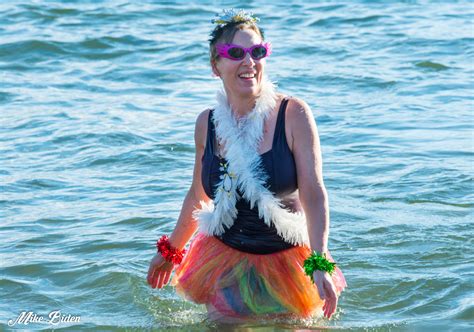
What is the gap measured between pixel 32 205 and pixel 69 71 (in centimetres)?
534

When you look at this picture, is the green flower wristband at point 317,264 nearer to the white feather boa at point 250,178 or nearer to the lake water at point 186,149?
the white feather boa at point 250,178

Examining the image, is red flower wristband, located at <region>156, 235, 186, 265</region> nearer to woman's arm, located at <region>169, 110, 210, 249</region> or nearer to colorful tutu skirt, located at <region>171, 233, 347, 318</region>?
woman's arm, located at <region>169, 110, 210, 249</region>

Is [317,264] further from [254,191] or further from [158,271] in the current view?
[158,271]

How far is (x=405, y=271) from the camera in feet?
21.3

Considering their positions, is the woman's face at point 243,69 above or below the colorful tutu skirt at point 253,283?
above

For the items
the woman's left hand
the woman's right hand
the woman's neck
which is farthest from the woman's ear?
the woman's left hand

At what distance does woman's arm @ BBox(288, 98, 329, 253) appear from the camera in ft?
→ 16.3

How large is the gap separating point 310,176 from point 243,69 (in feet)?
2.15

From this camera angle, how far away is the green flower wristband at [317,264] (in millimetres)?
4793

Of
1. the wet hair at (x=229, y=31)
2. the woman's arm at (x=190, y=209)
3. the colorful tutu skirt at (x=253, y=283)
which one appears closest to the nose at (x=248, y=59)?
the wet hair at (x=229, y=31)

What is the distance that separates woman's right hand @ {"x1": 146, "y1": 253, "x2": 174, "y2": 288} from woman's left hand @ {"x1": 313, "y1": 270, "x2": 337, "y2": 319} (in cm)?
115

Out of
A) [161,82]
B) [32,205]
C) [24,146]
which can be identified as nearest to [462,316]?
[32,205]

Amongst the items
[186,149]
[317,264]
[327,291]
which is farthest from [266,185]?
[186,149]

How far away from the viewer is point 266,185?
527 cm
